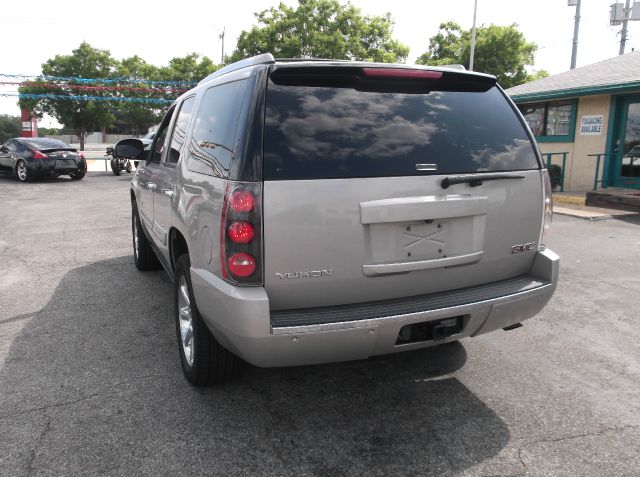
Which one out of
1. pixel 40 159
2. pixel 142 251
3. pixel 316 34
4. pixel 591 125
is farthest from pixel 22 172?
pixel 316 34

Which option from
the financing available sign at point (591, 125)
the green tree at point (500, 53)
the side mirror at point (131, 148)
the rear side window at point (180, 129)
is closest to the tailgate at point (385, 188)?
Answer: the rear side window at point (180, 129)

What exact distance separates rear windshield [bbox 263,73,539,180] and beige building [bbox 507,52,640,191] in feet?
35.8

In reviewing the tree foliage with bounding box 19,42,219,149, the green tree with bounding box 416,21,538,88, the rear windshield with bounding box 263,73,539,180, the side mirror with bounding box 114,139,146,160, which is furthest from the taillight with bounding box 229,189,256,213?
the tree foliage with bounding box 19,42,219,149

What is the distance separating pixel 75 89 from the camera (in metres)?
53.8

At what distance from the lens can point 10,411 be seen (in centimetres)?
304

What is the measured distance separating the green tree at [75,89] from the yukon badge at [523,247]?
56.5m

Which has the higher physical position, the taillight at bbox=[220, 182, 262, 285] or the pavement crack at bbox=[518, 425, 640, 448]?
the taillight at bbox=[220, 182, 262, 285]

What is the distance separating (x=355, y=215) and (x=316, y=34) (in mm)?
37268

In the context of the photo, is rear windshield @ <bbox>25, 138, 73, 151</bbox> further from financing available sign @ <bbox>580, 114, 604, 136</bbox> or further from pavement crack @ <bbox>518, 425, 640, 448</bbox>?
pavement crack @ <bbox>518, 425, 640, 448</bbox>

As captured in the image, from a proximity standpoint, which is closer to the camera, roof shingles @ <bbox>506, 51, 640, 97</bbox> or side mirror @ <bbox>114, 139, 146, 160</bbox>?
side mirror @ <bbox>114, 139, 146, 160</bbox>

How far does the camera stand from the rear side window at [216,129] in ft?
8.98

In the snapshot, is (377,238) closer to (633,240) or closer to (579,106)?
(633,240)

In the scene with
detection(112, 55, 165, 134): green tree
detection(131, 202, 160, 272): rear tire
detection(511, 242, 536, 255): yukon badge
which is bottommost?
detection(131, 202, 160, 272): rear tire

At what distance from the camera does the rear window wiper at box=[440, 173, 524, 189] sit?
2744 mm
